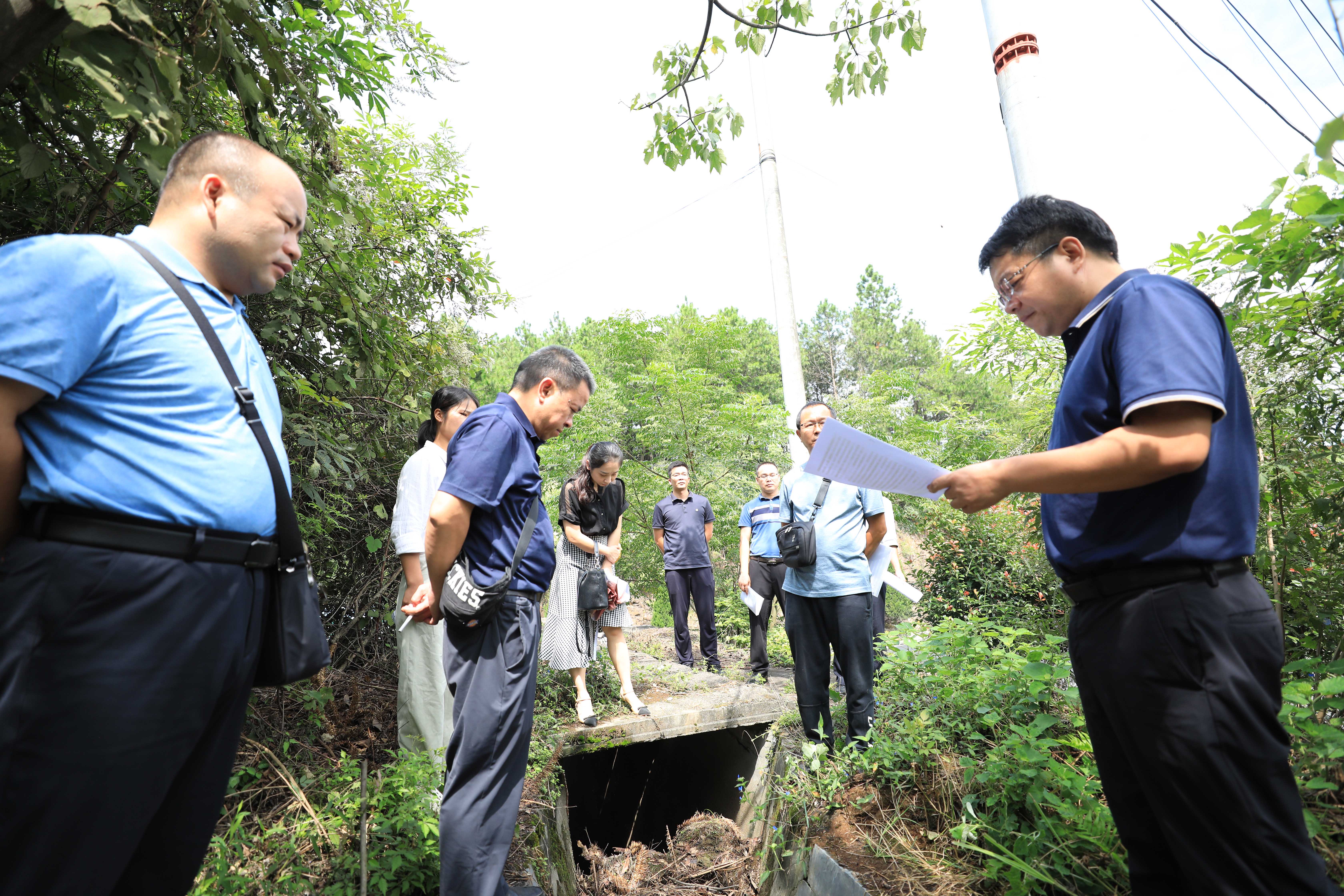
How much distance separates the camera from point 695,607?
7512 mm

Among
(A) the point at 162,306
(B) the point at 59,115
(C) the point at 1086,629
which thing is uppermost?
(B) the point at 59,115

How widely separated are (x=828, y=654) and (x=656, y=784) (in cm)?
462

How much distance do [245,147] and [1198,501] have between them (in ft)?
7.44

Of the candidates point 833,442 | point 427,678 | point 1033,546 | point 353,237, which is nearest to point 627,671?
point 427,678

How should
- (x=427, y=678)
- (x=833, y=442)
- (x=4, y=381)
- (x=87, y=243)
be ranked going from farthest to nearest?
1. (x=427, y=678)
2. (x=833, y=442)
3. (x=87, y=243)
4. (x=4, y=381)

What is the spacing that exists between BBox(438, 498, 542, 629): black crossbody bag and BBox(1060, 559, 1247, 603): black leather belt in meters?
1.84

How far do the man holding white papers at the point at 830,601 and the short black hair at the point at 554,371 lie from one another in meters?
1.55

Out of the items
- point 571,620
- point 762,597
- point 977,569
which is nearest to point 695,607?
point 762,597

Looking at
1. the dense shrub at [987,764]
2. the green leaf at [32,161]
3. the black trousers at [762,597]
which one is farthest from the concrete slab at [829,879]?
the green leaf at [32,161]

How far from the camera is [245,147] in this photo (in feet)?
5.14

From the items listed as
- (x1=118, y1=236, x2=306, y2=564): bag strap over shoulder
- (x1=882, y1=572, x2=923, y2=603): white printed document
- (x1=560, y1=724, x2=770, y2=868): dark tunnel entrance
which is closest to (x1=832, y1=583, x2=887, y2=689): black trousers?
(x1=882, y1=572, x2=923, y2=603): white printed document

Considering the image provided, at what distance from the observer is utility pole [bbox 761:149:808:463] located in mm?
8164

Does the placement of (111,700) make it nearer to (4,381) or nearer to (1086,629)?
(4,381)

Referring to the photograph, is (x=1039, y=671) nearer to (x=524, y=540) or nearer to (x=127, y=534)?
(x=524, y=540)
